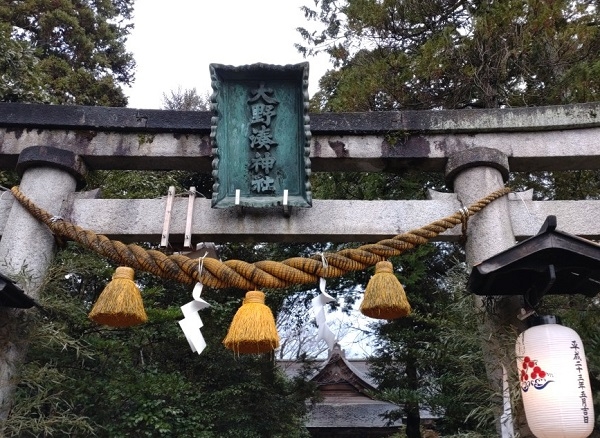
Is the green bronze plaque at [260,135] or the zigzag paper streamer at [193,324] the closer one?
the zigzag paper streamer at [193,324]

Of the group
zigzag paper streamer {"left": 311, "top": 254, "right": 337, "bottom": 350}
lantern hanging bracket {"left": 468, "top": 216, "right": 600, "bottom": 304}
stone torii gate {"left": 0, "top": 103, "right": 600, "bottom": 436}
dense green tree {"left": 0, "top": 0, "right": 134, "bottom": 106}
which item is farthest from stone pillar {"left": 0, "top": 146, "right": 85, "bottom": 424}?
dense green tree {"left": 0, "top": 0, "right": 134, "bottom": 106}

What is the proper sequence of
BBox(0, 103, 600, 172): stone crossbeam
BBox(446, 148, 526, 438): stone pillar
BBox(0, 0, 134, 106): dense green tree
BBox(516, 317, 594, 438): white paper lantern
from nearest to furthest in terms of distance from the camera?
BBox(516, 317, 594, 438): white paper lantern → BBox(446, 148, 526, 438): stone pillar → BBox(0, 103, 600, 172): stone crossbeam → BBox(0, 0, 134, 106): dense green tree

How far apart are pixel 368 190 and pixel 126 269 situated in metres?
5.87

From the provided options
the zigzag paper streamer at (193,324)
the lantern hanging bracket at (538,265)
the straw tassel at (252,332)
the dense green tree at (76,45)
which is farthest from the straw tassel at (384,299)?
the dense green tree at (76,45)

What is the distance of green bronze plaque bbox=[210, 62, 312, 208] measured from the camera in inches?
162

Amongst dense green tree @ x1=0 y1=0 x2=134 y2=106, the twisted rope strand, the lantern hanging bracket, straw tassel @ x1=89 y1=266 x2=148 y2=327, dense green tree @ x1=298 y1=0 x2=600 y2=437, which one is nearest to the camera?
the lantern hanging bracket

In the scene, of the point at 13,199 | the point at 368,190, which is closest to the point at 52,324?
the point at 13,199

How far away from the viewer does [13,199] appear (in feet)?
14.0

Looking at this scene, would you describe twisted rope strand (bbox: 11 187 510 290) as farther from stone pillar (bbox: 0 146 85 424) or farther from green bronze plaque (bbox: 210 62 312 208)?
green bronze plaque (bbox: 210 62 312 208)

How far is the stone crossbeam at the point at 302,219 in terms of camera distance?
13.7 feet

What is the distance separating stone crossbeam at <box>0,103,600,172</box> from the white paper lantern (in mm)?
1784

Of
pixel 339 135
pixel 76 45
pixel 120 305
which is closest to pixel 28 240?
pixel 120 305

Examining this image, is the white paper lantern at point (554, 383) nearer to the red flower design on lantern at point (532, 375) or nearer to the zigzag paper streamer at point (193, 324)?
the red flower design on lantern at point (532, 375)

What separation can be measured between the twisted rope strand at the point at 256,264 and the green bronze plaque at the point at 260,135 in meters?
0.56
